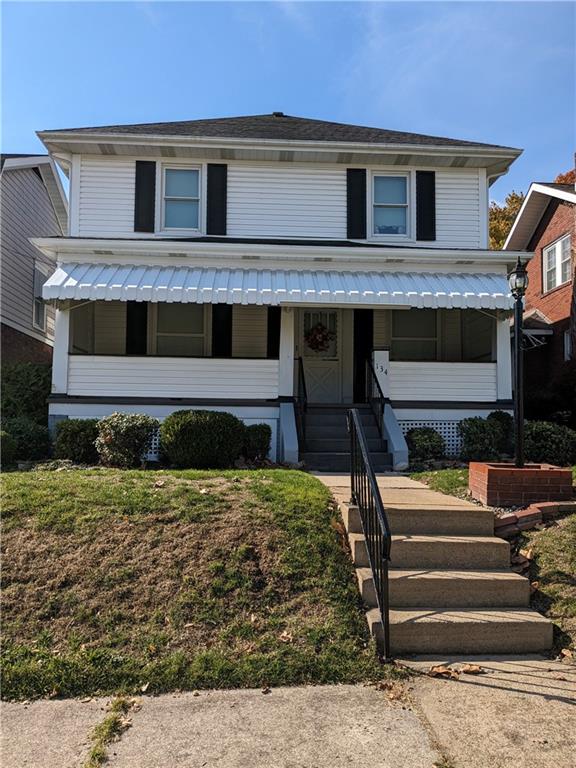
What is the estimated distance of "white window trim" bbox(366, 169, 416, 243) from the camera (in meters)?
12.4

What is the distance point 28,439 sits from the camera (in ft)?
31.8

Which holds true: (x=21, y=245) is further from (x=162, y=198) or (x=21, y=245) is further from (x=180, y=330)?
(x=180, y=330)

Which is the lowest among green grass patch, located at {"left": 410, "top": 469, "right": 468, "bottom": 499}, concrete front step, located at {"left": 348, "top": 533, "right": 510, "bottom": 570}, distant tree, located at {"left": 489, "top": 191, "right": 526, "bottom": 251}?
concrete front step, located at {"left": 348, "top": 533, "right": 510, "bottom": 570}

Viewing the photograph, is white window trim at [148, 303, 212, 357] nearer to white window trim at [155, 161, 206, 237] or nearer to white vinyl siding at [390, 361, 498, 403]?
white window trim at [155, 161, 206, 237]

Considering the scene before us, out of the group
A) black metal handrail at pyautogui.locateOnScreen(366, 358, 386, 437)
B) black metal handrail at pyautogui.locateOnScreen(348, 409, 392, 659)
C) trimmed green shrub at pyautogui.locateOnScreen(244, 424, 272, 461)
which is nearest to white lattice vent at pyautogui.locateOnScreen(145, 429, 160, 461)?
trimmed green shrub at pyautogui.locateOnScreen(244, 424, 272, 461)

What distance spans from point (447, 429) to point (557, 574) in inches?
251

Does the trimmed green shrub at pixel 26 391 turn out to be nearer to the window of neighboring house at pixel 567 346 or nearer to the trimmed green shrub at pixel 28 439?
the trimmed green shrub at pixel 28 439

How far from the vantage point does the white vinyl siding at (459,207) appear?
12.5 meters

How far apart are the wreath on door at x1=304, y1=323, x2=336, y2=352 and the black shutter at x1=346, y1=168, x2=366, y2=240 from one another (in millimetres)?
2118

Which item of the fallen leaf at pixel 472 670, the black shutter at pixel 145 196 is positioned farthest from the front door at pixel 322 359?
the fallen leaf at pixel 472 670

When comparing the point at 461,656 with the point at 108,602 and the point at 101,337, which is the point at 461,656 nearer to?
the point at 108,602

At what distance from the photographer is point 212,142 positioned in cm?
1188

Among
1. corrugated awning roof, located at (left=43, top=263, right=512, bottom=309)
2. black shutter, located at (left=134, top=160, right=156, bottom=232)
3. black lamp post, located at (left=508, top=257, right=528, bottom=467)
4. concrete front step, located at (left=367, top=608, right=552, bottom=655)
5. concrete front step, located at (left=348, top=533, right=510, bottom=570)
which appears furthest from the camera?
black shutter, located at (left=134, top=160, right=156, bottom=232)

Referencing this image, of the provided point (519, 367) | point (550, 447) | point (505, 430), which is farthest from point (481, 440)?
point (519, 367)
